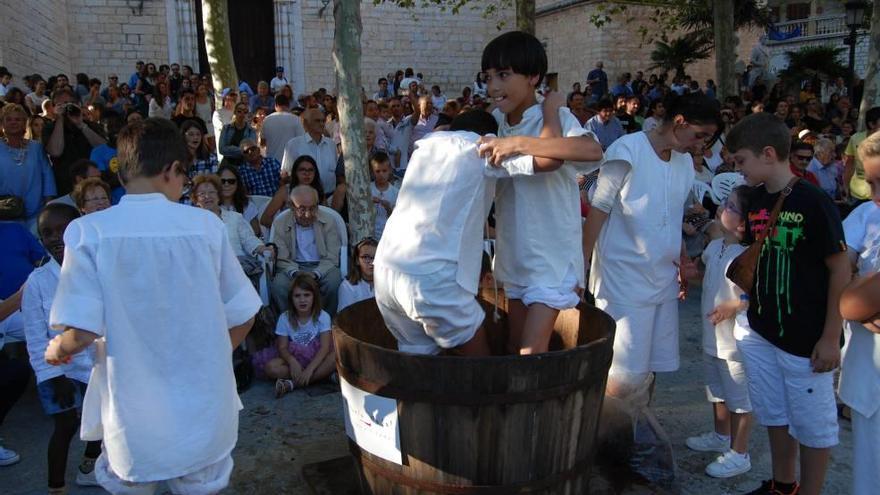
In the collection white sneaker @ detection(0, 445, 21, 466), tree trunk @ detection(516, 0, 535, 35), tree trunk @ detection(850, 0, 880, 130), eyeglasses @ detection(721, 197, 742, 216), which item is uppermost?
tree trunk @ detection(516, 0, 535, 35)

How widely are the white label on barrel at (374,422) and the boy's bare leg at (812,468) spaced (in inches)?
70.2

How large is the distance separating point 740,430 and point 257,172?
232 inches

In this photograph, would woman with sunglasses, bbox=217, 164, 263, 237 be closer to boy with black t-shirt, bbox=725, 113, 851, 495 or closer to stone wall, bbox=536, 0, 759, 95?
boy with black t-shirt, bbox=725, 113, 851, 495

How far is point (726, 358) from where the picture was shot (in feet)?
12.1

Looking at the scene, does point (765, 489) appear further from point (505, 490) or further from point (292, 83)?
point (292, 83)

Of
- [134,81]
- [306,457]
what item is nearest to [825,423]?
[306,457]

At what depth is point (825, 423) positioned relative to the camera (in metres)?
3.00

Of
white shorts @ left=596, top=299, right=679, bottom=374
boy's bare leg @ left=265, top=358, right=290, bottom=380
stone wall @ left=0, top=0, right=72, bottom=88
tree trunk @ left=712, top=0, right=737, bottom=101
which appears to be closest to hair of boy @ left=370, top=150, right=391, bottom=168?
boy's bare leg @ left=265, top=358, right=290, bottom=380

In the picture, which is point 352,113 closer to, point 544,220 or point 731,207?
point 731,207

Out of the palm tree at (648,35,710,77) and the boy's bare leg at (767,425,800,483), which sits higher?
the palm tree at (648,35,710,77)

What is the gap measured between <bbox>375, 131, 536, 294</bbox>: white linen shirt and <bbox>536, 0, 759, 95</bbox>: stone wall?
2446cm

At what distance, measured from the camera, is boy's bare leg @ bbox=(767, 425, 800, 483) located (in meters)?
3.20

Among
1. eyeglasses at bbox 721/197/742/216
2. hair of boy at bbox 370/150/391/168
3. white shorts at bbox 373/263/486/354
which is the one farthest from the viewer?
hair of boy at bbox 370/150/391/168

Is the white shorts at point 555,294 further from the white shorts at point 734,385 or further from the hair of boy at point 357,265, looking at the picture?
the hair of boy at point 357,265
